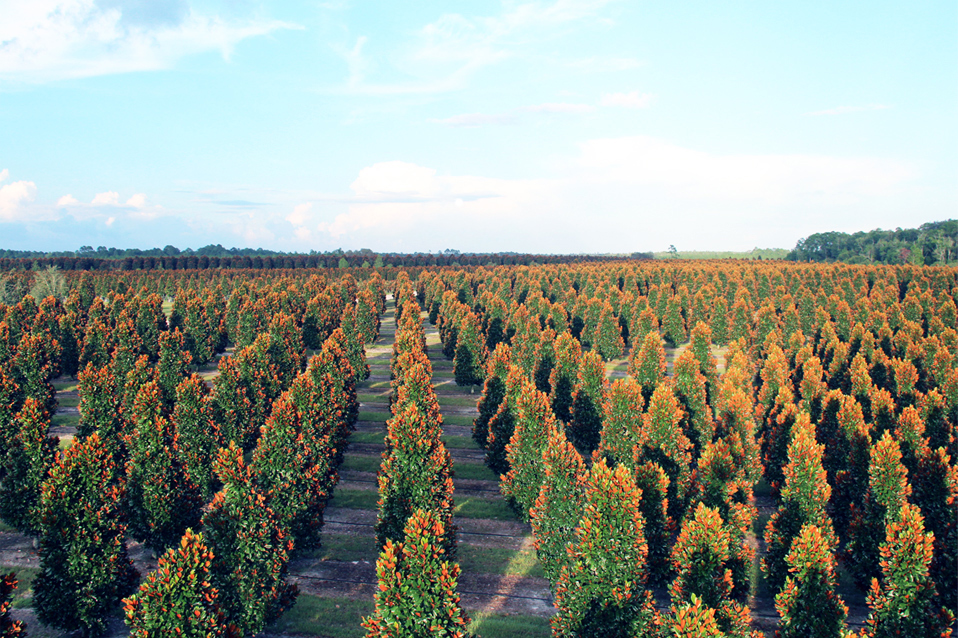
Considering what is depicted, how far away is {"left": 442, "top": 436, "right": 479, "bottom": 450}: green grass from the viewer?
33.5 meters

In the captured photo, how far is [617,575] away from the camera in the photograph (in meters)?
15.1

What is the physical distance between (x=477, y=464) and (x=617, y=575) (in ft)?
54.0

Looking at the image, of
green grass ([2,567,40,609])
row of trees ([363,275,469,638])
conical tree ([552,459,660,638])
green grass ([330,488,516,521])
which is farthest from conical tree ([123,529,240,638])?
green grass ([330,488,516,521])

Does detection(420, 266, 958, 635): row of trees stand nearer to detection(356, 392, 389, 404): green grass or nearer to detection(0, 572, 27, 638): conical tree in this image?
detection(356, 392, 389, 404): green grass

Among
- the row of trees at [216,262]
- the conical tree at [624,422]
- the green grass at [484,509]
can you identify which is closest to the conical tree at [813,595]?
the conical tree at [624,422]

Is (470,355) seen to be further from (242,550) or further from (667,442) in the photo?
(242,550)

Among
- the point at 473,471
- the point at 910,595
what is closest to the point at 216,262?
the point at 473,471

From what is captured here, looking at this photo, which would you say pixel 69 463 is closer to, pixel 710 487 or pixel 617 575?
pixel 617 575

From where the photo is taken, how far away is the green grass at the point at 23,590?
729 inches

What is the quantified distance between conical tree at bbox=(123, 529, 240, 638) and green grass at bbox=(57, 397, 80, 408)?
36.8m

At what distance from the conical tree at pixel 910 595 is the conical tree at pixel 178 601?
17.6m

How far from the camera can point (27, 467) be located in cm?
2105

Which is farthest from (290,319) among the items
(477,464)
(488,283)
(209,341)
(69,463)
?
(488,283)

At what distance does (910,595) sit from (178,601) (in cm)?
1924
